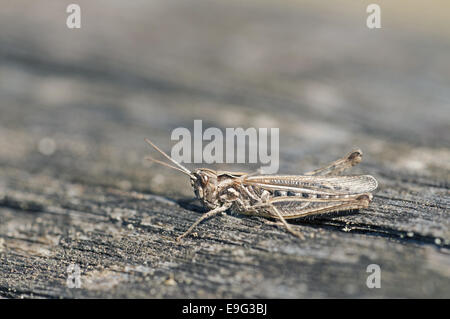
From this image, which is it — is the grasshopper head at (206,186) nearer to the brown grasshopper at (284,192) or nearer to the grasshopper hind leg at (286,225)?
the brown grasshopper at (284,192)

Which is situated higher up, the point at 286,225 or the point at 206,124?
the point at 206,124

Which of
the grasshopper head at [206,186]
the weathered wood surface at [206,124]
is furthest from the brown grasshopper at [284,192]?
the weathered wood surface at [206,124]

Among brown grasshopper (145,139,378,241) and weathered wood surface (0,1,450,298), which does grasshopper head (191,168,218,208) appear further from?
weathered wood surface (0,1,450,298)

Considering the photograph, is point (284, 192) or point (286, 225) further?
point (284, 192)

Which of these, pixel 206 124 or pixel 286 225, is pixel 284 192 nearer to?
pixel 286 225

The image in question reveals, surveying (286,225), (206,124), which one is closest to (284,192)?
(286,225)

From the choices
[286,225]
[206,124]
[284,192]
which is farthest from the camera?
[206,124]
